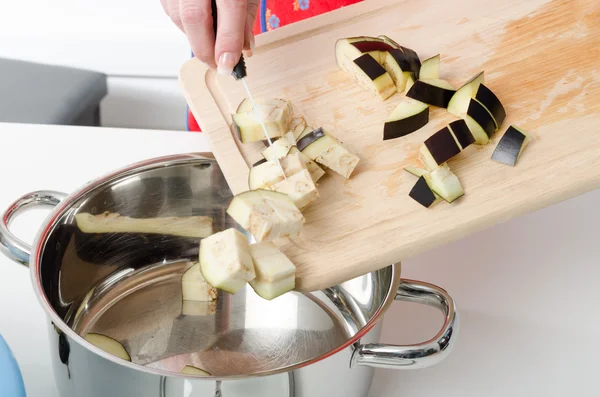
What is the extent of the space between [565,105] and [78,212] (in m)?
0.70

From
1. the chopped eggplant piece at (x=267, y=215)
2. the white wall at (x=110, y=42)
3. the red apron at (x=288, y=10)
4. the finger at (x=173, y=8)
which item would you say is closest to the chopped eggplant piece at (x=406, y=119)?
the chopped eggplant piece at (x=267, y=215)

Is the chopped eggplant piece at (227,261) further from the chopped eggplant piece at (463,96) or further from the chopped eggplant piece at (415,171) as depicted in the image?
the chopped eggplant piece at (463,96)

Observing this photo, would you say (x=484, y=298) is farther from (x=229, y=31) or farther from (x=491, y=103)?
(x=229, y=31)

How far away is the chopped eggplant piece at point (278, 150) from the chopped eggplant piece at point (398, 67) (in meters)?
0.21

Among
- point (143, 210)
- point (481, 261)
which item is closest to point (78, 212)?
point (143, 210)

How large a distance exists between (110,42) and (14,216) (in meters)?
1.66

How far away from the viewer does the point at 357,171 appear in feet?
3.14

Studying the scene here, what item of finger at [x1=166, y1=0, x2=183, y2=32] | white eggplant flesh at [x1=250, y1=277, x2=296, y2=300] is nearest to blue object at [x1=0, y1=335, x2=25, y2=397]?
white eggplant flesh at [x1=250, y1=277, x2=296, y2=300]

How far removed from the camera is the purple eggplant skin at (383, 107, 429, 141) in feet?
3.23

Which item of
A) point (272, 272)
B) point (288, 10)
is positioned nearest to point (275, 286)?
point (272, 272)

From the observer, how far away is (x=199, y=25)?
0.93m

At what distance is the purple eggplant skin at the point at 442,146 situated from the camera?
93cm

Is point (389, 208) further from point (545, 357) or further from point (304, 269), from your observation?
point (545, 357)

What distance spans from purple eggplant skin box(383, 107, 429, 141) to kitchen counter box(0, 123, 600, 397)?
0.75ft
